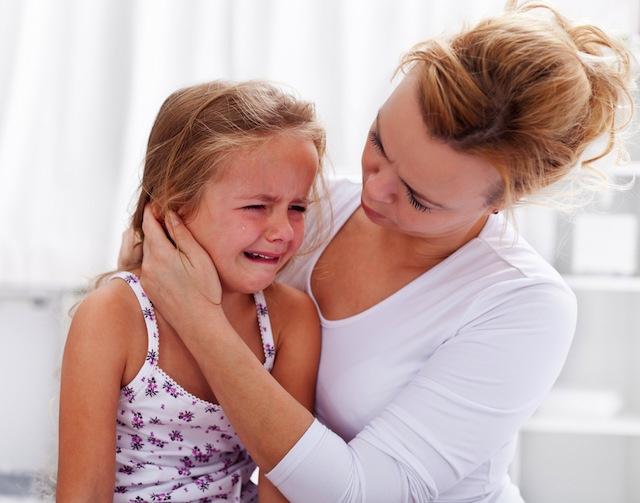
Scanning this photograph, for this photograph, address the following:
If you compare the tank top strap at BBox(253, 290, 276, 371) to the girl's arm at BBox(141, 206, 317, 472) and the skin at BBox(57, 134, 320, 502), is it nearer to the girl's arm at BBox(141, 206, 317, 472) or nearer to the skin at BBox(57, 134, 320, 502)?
the skin at BBox(57, 134, 320, 502)

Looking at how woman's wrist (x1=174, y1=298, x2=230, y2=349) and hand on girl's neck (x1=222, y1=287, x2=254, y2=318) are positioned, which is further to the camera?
hand on girl's neck (x1=222, y1=287, x2=254, y2=318)

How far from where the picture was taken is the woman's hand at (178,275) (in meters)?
1.23

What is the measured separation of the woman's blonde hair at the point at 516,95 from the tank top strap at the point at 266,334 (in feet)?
1.38

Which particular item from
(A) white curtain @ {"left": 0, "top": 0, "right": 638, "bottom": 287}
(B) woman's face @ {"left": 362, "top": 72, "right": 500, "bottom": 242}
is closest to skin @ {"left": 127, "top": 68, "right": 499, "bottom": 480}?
(B) woman's face @ {"left": 362, "top": 72, "right": 500, "bottom": 242}

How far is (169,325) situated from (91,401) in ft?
0.58

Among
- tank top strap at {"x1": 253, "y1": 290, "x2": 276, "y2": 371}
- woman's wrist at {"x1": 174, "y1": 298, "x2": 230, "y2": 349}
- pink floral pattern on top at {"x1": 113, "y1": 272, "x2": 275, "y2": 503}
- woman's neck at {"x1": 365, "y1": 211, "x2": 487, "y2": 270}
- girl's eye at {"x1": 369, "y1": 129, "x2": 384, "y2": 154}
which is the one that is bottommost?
pink floral pattern on top at {"x1": 113, "y1": 272, "x2": 275, "y2": 503}

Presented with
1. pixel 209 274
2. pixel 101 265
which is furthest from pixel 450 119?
pixel 101 265

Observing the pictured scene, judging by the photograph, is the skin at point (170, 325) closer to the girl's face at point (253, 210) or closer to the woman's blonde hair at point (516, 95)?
the girl's face at point (253, 210)

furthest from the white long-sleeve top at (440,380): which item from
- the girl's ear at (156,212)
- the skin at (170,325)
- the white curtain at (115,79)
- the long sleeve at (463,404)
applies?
the white curtain at (115,79)

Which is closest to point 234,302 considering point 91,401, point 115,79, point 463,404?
point 91,401

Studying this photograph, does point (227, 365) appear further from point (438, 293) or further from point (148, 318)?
point (438, 293)

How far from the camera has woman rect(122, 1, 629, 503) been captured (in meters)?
1.15

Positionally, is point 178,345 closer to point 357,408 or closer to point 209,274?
point 209,274

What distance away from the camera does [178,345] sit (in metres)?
1.36
